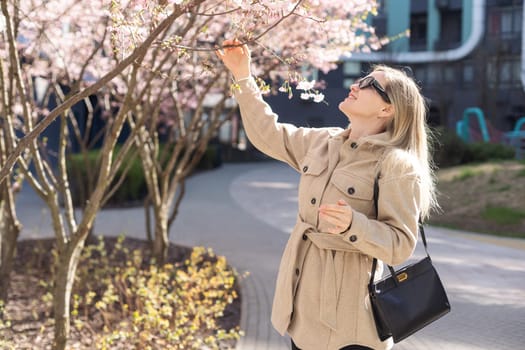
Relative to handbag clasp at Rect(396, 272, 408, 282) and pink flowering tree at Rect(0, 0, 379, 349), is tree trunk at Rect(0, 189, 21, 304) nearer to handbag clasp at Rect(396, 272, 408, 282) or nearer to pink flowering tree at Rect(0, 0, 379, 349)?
pink flowering tree at Rect(0, 0, 379, 349)

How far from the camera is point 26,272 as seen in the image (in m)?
6.72

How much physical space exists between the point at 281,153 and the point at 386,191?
0.57 meters

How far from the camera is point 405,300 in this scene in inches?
87.9

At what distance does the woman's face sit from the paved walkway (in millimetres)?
2478

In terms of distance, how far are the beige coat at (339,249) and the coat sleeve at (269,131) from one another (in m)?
0.04

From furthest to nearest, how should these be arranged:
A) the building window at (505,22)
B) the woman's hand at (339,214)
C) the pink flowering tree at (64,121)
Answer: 1. the building window at (505,22)
2. the pink flowering tree at (64,121)
3. the woman's hand at (339,214)

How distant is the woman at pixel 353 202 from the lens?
6.97 feet

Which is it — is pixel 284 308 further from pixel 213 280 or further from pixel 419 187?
pixel 213 280

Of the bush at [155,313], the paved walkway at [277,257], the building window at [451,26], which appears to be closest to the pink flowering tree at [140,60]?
the bush at [155,313]

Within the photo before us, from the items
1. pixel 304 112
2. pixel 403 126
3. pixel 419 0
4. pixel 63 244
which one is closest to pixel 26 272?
pixel 63 244

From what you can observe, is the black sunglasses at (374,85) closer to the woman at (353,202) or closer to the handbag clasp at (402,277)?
the woman at (353,202)

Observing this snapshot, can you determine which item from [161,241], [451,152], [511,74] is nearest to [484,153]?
[451,152]

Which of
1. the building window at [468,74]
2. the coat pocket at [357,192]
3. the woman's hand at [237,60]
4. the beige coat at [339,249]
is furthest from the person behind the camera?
the building window at [468,74]

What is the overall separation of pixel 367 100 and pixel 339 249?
1.83ft
